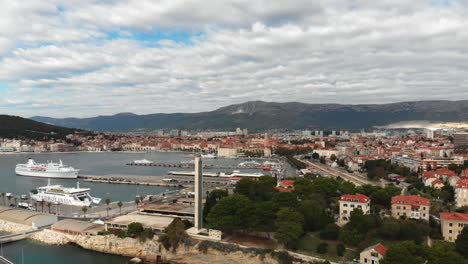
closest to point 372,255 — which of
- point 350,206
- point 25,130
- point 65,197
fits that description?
point 350,206

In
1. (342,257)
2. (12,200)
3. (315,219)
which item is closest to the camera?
(342,257)

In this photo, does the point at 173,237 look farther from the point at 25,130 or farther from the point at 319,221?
the point at 25,130

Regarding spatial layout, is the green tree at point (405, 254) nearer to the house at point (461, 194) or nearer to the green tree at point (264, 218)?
the green tree at point (264, 218)

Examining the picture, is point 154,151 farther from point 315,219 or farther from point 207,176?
point 315,219

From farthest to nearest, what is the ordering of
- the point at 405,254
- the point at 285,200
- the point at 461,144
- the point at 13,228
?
the point at 461,144 < the point at 13,228 < the point at 285,200 < the point at 405,254

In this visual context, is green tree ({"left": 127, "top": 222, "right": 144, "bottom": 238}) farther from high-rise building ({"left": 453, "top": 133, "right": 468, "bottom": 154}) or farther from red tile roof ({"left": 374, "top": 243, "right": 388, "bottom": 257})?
high-rise building ({"left": 453, "top": 133, "right": 468, "bottom": 154})

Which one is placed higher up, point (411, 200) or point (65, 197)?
point (411, 200)

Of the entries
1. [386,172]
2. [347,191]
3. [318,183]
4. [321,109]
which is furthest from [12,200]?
[321,109]
